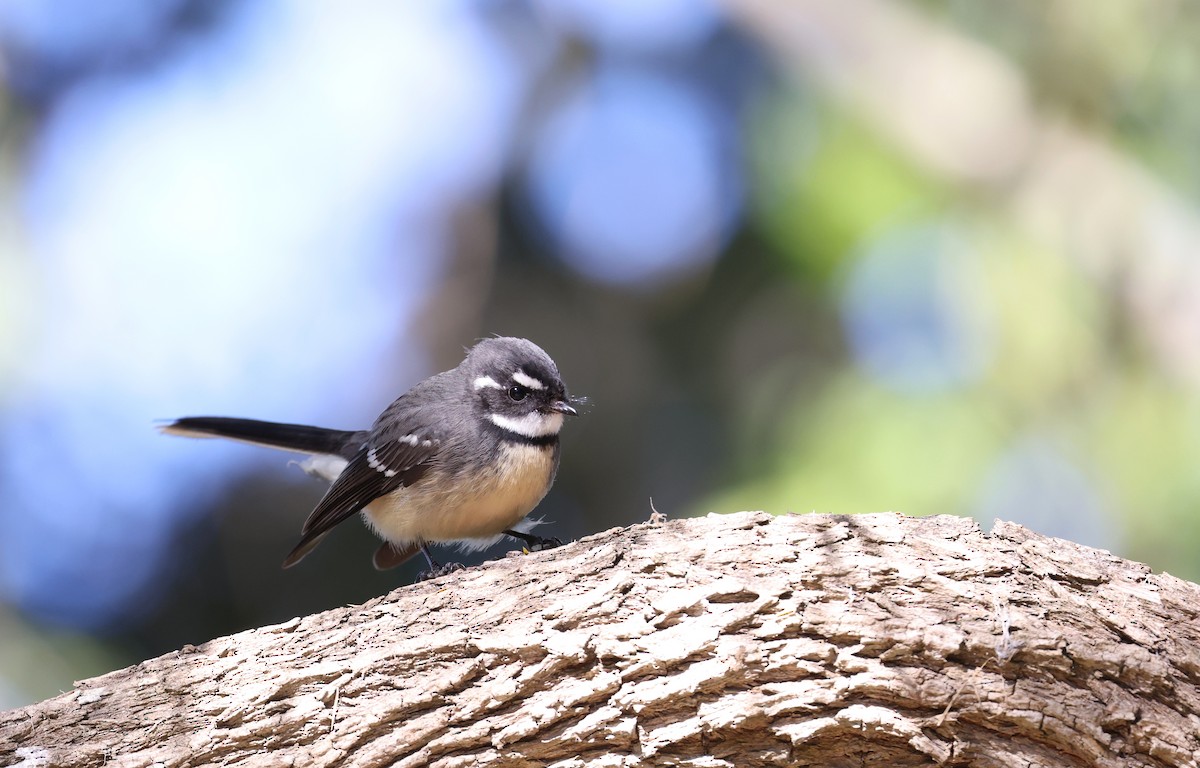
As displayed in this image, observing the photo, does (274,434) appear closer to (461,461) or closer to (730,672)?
→ (461,461)

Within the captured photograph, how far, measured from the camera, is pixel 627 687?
368 cm

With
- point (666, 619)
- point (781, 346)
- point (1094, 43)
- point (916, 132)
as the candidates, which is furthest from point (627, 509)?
point (666, 619)

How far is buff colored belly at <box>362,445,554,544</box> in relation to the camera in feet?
16.9

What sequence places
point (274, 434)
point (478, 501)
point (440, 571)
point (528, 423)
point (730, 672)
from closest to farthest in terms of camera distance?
1. point (730, 672)
2. point (440, 571)
3. point (478, 501)
4. point (528, 423)
5. point (274, 434)

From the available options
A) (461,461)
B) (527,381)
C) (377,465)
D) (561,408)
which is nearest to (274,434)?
(377,465)

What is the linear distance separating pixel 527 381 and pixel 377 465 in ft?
2.92

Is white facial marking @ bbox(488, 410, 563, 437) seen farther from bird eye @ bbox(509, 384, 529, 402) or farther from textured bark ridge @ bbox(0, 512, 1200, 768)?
textured bark ridge @ bbox(0, 512, 1200, 768)

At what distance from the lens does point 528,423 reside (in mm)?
5340

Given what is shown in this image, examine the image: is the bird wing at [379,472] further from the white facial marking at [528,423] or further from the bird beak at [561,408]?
the bird beak at [561,408]

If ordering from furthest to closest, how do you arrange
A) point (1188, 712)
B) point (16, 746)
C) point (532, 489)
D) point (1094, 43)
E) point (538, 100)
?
point (538, 100) → point (1094, 43) → point (532, 489) → point (16, 746) → point (1188, 712)

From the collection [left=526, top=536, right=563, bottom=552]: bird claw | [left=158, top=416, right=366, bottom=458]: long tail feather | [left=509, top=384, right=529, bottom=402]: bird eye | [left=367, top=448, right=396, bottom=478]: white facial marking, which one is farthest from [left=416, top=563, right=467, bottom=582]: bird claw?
[left=158, top=416, right=366, bottom=458]: long tail feather

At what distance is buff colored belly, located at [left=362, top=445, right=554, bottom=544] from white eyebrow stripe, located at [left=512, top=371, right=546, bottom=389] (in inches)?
13.2

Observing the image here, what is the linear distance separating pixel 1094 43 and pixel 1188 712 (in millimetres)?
5478

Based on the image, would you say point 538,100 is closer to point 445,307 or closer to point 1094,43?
point 445,307
